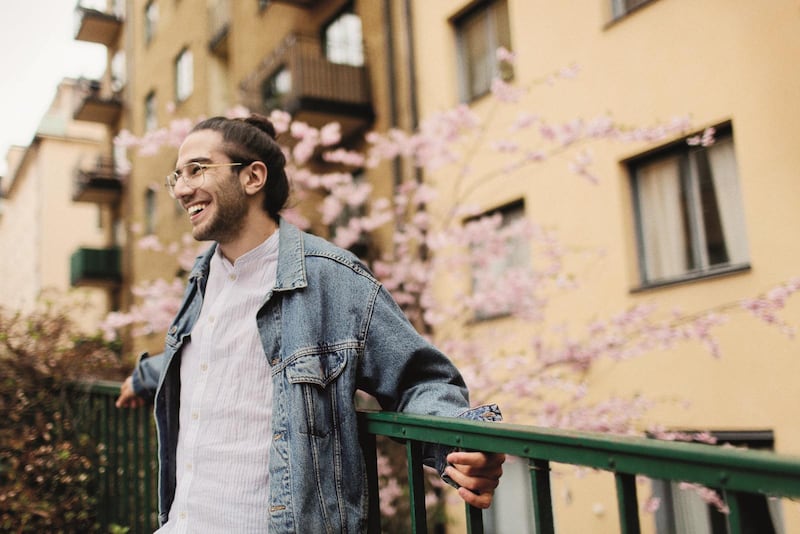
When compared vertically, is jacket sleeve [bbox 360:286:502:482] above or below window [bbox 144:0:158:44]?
below

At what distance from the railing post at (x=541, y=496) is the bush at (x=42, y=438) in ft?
10.3

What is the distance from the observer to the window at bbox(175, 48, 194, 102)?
65.6 ft

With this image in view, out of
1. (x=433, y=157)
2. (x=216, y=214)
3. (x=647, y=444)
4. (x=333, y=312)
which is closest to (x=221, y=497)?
(x=333, y=312)

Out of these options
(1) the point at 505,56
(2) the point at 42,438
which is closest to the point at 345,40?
(1) the point at 505,56

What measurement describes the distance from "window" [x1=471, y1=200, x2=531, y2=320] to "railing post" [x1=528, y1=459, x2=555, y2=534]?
697 cm

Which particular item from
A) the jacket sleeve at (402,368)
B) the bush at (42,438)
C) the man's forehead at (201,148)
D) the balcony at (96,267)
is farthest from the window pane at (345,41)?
the balcony at (96,267)

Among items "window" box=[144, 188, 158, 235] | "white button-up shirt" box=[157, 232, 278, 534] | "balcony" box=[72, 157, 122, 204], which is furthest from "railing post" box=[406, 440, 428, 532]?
"balcony" box=[72, 157, 122, 204]

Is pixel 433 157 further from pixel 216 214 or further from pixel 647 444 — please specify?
pixel 647 444

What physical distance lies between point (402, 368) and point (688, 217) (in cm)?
650

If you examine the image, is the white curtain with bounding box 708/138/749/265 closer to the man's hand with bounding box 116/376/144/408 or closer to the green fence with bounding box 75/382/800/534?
the man's hand with bounding box 116/376/144/408

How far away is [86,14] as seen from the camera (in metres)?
25.5

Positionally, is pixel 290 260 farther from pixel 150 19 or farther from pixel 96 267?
pixel 96 267

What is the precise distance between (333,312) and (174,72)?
20.4 meters

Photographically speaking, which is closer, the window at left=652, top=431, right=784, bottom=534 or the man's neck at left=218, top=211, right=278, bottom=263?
the man's neck at left=218, top=211, right=278, bottom=263
